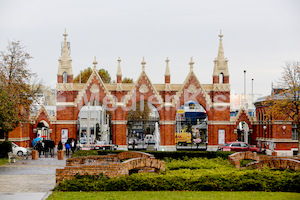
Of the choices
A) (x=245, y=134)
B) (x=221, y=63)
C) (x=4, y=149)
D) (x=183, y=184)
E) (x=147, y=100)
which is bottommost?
(x=183, y=184)

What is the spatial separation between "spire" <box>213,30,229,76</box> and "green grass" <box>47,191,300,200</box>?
30414 millimetres

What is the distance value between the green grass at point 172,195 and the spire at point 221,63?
30414mm

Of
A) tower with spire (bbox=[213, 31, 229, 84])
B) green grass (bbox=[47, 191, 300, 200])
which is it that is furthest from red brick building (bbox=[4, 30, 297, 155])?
green grass (bbox=[47, 191, 300, 200])

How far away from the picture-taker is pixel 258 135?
46.3 metres

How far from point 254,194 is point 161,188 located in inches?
135

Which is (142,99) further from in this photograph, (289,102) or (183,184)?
(183,184)

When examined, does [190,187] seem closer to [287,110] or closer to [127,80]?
[287,110]

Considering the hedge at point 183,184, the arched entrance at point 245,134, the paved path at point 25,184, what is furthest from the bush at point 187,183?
the arched entrance at point 245,134

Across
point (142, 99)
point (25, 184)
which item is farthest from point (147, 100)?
point (25, 184)

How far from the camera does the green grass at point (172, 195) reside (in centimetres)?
1413

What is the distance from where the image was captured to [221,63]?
45.2m

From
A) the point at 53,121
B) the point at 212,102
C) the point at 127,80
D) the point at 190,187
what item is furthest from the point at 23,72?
the point at 127,80

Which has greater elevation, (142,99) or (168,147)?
(142,99)

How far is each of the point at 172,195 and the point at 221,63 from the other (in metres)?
32.3
